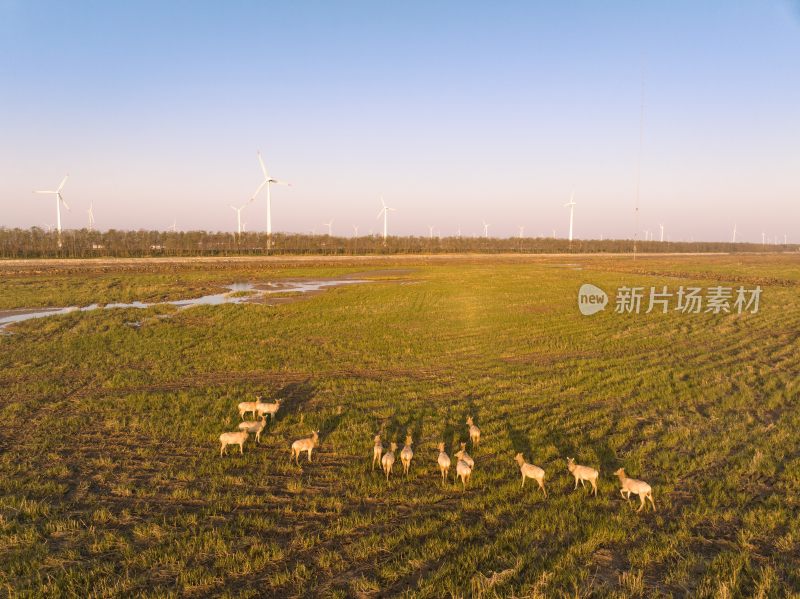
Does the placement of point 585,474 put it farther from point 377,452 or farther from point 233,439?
point 233,439

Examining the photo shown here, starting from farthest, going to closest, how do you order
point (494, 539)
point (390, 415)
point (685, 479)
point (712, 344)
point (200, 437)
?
point (712, 344) < point (390, 415) < point (200, 437) < point (685, 479) < point (494, 539)

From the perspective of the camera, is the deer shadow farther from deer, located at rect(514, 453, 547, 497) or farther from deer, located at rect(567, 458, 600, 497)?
deer, located at rect(567, 458, 600, 497)

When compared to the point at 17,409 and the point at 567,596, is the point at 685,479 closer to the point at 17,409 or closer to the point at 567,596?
the point at 567,596

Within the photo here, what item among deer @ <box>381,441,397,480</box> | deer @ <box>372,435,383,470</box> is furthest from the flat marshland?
deer @ <box>372,435,383,470</box>

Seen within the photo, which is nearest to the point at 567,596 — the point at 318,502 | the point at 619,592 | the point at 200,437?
the point at 619,592

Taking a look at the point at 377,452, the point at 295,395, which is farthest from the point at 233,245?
Result: the point at 377,452

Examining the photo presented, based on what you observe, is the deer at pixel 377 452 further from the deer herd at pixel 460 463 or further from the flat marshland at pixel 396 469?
the flat marshland at pixel 396 469
